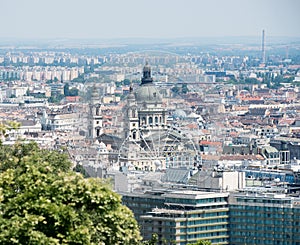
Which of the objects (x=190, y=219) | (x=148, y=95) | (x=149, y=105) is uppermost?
(x=190, y=219)

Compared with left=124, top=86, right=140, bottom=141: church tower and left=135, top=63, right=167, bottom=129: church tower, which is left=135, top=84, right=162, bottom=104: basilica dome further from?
left=124, top=86, right=140, bottom=141: church tower

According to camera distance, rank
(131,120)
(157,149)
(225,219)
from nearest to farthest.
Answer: (225,219) < (157,149) < (131,120)

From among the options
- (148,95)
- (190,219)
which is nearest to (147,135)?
(148,95)

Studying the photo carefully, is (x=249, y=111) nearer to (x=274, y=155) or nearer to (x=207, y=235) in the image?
(x=274, y=155)

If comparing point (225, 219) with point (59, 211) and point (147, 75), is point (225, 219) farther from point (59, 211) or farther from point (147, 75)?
point (147, 75)

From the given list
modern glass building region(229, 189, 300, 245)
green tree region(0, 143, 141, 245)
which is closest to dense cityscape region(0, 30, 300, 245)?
modern glass building region(229, 189, 300, 245)

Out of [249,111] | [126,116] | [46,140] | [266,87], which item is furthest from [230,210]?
[266,87]

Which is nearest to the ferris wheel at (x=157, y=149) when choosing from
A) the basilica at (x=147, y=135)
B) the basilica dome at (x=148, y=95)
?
the basilica at (x=147, y=135)
